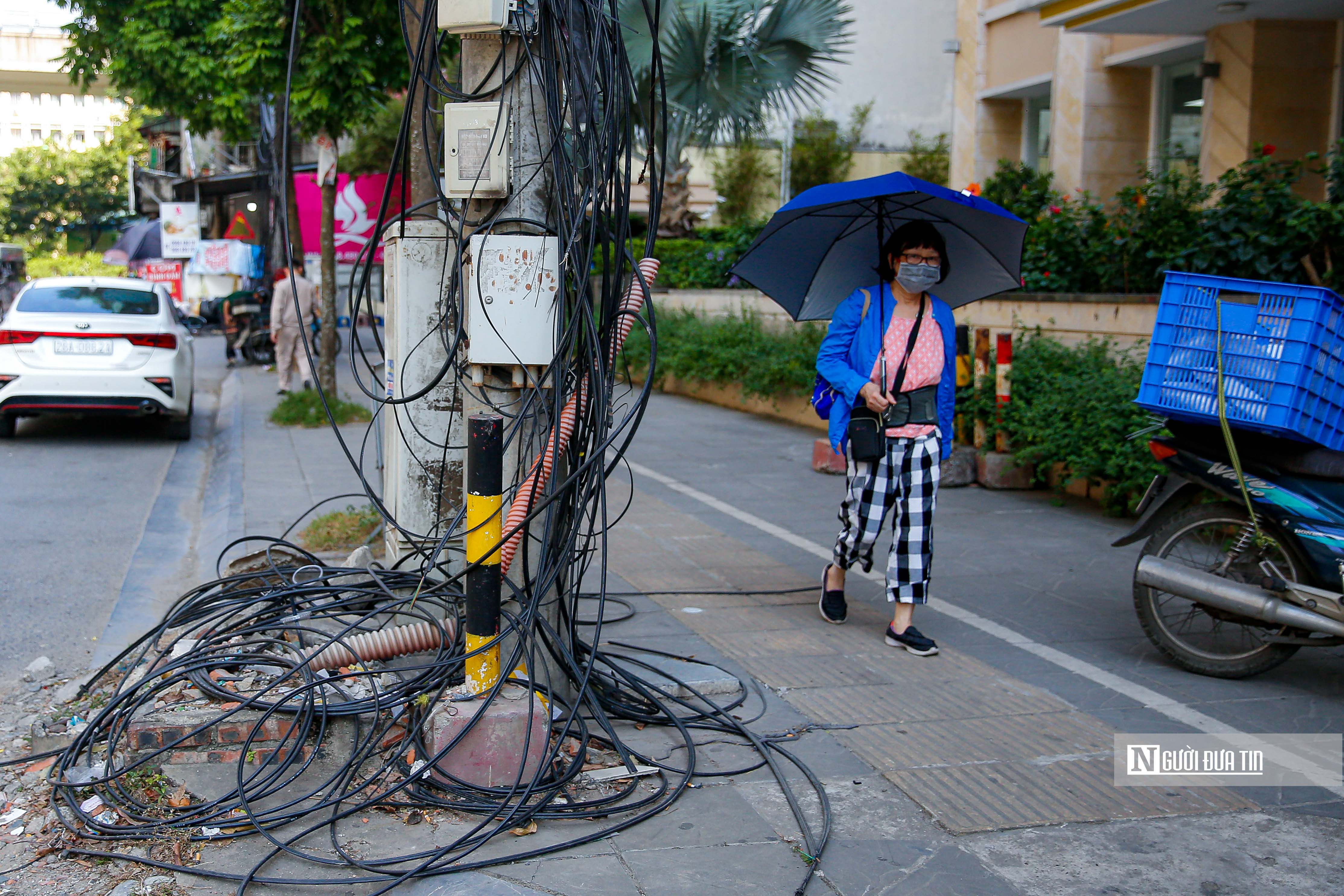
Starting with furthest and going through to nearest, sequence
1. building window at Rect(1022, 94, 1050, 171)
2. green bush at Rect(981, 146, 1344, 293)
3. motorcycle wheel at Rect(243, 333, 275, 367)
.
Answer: motorcycle wheel at Rect(243, 333, 275, 367), building window at Rect(1022, 94, 1050, 171), green bush at Rect(981, 146, 1344, 293)

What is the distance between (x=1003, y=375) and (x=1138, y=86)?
22.6 ft

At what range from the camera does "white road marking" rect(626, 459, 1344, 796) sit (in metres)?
4.28

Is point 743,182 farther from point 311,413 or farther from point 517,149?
point 517,149

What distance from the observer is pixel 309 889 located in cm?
306

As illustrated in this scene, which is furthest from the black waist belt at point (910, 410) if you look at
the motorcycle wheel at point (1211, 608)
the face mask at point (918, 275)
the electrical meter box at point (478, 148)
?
the electrical meter box at point (478, 148)

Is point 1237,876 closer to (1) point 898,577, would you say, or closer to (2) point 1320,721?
(2) point 1320,721

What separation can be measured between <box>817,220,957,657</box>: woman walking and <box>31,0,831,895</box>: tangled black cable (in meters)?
1.17

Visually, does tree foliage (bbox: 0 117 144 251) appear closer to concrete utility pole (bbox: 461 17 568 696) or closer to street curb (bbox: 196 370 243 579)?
street curb (bbox: 196 370 243 579)

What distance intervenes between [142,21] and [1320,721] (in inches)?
512

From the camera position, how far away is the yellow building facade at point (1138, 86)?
10852 millimetres

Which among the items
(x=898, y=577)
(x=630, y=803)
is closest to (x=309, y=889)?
(x=630, y=803)

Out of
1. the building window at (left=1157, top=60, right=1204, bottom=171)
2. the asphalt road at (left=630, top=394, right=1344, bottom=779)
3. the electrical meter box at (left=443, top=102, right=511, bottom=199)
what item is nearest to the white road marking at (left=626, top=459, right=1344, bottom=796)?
the asphalt road at (left=630, top=394, right=1344, bottom=779)

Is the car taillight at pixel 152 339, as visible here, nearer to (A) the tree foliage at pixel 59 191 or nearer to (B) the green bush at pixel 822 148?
(B) the green bush at pixel 822 148

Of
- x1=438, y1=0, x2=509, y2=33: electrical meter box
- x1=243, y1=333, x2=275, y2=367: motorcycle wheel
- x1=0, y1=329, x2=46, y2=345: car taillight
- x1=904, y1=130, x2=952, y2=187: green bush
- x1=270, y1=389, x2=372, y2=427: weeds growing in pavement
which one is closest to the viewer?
x1=438, y1=0, x2=509, y2=33: electrical meter box
